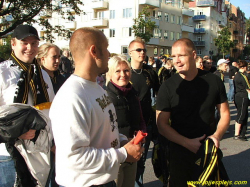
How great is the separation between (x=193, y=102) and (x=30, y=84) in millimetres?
1748

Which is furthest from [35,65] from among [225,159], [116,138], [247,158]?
[247,158]

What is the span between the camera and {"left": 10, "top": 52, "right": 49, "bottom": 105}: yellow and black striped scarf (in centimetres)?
270

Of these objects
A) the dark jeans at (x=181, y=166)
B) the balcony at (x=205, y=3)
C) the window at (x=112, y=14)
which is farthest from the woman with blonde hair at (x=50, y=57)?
the balcony at (x=205, y=3)

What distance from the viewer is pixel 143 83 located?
4289mm

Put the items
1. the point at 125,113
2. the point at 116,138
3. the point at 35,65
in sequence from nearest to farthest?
the point at 116,138
the point at 35,65
the point at 125,113

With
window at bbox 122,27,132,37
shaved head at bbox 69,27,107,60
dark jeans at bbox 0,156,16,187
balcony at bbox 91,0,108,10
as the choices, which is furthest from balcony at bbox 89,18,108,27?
shaved head at bbox 69,27,107,60

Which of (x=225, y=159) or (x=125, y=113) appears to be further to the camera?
(x=225, y=159)

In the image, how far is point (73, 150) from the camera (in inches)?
65.9

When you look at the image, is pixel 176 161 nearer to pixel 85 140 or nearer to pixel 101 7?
pixel 85 140

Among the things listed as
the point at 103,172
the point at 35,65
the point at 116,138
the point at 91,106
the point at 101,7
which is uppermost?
the point at 101,7

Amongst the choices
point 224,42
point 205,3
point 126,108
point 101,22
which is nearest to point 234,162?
point 126,108

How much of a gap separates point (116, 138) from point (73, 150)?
505mm

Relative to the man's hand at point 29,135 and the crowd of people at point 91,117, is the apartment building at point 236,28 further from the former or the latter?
the man's hand at point 29,135

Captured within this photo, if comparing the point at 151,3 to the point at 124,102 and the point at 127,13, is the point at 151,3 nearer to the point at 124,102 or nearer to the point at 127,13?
the point at 127,13
